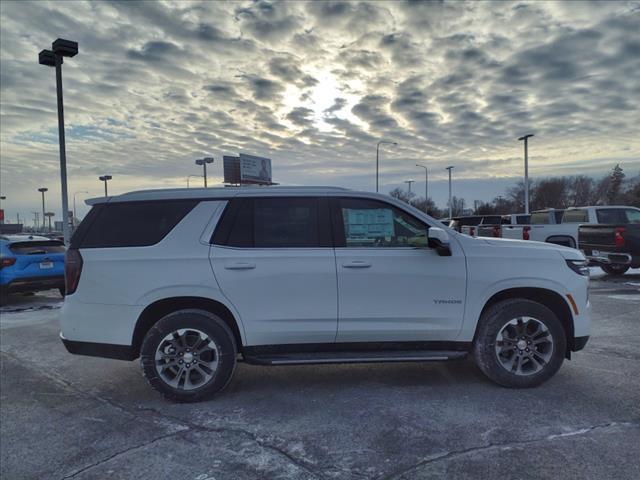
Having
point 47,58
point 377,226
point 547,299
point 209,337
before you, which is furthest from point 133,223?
point 47,58

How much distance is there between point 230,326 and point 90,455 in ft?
4.78

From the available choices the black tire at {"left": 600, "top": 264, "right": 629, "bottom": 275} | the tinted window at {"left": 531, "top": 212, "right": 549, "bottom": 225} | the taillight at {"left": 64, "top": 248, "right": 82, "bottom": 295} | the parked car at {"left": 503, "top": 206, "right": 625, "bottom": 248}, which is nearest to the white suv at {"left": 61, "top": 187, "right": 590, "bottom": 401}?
the taillight at {"left": 64, "top": 248, "right": 82, "bottom": 295}

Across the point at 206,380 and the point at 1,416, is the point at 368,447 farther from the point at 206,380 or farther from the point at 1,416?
the point at 1,416

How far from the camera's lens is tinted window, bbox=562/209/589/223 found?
14.6 meters

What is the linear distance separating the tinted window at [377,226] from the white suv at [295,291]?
1 cm

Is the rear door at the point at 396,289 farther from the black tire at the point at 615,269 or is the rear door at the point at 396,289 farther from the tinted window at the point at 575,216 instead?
the tinted window at the point at 575,216

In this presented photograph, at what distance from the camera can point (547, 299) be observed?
171 inches

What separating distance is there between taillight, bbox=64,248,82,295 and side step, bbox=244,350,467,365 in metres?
1.67

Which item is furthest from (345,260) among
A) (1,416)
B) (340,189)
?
(1,416)

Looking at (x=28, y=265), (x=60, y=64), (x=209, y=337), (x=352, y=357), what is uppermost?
(x=60, y=64)

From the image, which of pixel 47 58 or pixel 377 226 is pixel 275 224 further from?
pixel 47 58

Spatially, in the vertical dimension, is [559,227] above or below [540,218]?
below

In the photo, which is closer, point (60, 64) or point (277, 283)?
point (277, 283)

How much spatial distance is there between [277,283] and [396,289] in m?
1.08
